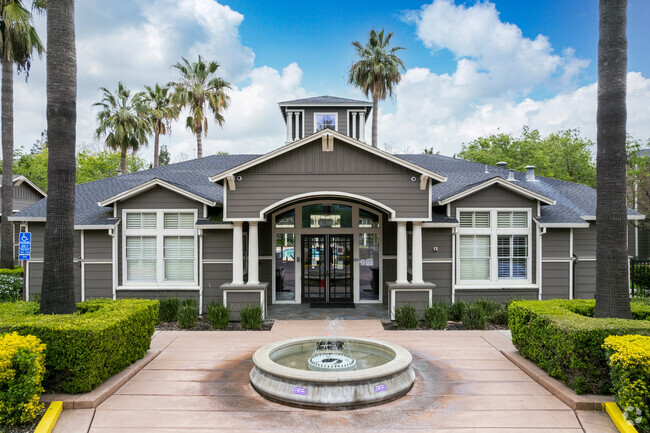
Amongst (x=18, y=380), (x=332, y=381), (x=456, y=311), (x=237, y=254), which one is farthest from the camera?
(x=237, y=254)

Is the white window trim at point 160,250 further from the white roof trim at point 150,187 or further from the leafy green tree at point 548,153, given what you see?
the leafy green tree at point 548,153

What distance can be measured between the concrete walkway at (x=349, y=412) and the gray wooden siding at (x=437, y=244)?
12.9ft

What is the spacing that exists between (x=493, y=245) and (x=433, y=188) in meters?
2.69

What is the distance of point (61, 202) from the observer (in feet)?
21.1

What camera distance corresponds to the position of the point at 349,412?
508 cm

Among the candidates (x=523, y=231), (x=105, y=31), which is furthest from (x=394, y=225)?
(x=105, y=31)

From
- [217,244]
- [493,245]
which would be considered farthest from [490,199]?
[217,244]

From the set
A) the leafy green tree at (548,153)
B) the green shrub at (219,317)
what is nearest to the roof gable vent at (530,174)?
the leafy green tree at (548,153)

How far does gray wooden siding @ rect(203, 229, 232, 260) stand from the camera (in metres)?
11.2

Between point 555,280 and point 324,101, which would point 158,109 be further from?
point 555,280

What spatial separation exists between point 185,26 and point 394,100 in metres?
12.0

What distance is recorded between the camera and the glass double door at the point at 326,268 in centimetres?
1271

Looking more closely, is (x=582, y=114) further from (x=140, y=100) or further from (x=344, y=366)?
(x=140, y=100)

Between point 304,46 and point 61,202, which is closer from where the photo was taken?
point 61,202
